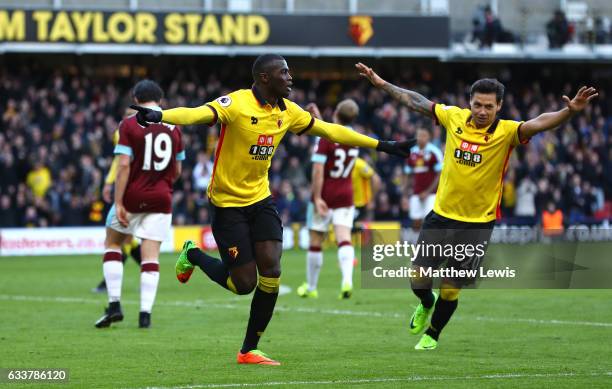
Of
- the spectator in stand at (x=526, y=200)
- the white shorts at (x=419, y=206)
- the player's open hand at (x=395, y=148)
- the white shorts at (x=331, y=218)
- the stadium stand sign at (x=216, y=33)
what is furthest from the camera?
the stadium stand sign at (x=216, y=33)

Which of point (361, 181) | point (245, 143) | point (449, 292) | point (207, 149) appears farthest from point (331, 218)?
point (207, 149)

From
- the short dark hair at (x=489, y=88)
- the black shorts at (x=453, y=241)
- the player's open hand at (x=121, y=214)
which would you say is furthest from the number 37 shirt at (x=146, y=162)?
the short dark hair at (x=489, y=88)

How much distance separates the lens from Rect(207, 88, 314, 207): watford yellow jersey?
31.1ft

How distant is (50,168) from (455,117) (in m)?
21.0

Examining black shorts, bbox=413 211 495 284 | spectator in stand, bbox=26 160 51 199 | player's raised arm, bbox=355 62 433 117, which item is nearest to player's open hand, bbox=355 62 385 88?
player's raised arm, bbox=355 62 433 117

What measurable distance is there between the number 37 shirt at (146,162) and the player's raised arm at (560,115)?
4085 millimetres

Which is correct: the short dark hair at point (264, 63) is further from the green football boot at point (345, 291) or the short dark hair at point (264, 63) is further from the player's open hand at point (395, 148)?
the green football boot at point (345, 291)

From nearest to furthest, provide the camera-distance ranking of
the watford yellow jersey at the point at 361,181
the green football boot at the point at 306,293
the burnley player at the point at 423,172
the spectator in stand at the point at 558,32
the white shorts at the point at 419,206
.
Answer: the green football boot at the point at 306,293 → the watford yellow jersey at the point at 361,181 → the burnley player at the point at 423,172 → the white shorts at the point at 419,206 → the spectator in stand at the point at 558,32

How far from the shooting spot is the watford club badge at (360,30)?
37625mm

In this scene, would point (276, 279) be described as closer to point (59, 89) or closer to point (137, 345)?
point (137, 345)

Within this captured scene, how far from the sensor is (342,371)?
352 inches

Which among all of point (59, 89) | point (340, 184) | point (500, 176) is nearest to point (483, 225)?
point (500, 176)

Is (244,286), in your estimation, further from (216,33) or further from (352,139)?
(216,33)

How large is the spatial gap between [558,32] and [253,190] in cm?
3240
